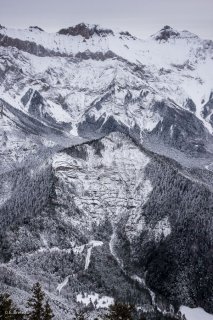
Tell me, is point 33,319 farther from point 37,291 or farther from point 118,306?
point 118,306

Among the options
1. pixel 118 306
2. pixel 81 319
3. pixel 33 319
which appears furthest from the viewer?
pixel 81 319

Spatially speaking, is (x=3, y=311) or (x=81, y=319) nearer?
(x=3, y=311)

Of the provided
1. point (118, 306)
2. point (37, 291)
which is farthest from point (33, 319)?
point (118, 306)

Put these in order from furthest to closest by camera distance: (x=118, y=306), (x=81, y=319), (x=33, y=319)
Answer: (x=81, y=319) < (x=33, y=319) < (x=118, y=306)

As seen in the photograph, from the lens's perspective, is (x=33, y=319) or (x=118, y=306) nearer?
(x=118, y=306)

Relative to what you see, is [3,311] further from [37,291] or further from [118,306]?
[118,306]

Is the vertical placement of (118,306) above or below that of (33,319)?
above

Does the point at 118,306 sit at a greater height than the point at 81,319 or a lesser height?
greater
